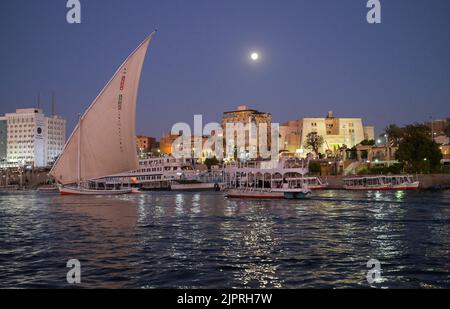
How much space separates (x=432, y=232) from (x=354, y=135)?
145 meters

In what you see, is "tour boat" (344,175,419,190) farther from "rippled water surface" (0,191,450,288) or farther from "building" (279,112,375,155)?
"building" (279,112,375,155)

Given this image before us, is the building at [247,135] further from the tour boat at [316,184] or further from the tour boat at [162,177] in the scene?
the tour boat at [316,184]

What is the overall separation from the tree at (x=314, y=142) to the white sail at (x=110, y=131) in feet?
336

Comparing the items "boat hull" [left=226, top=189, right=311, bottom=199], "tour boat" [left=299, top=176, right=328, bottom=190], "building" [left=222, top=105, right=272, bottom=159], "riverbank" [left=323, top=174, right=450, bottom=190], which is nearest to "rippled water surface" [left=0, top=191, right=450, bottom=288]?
"boat hull" [left=226, top=189, right=311, bottom=199]

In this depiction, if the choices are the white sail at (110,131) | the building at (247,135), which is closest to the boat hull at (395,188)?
the white sail at (110,131)

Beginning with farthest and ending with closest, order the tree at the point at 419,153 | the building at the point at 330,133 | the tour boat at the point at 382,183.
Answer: the building at the point at 330,133, the tree at the point at 419,153, the tour boat at the point at 382,183

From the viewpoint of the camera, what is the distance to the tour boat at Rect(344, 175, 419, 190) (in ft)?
274

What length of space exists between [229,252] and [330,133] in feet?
507

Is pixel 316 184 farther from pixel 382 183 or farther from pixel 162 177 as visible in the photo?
pixel 162 177

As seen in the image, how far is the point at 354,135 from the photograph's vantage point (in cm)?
16675

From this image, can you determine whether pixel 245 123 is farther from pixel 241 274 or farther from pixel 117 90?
pixel 241 274

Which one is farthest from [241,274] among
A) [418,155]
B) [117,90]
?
[418,155]

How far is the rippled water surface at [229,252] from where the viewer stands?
1495 cm

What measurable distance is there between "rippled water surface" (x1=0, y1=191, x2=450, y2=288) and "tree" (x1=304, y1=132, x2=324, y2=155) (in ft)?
401
